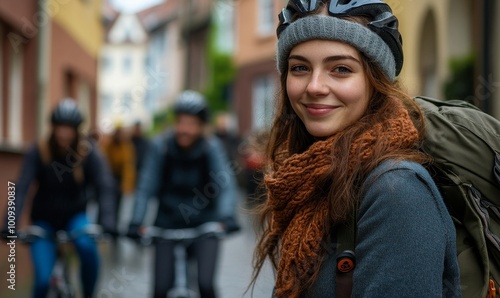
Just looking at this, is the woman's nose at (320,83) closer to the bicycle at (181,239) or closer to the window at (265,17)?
the bicycle at (181,239)

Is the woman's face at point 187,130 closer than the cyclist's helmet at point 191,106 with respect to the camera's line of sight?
Yes

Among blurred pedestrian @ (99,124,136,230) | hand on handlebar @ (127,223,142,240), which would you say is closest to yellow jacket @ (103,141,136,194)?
blurred pedestrian @ (99,124,136,230)

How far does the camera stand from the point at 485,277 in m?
1.92

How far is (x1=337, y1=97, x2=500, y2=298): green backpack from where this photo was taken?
1934 millimetres

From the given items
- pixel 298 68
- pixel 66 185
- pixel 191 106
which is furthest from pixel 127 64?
pixel 298 68

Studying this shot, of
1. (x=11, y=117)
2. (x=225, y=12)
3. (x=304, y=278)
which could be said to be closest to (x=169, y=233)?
(x=304, y=278)

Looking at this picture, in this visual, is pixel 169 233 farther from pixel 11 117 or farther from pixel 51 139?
pixel 11 117

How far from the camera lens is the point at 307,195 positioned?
203 centimetres

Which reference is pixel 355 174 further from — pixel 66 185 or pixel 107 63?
pixel 107 63

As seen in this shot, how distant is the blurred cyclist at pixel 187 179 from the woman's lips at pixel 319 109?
335 cm

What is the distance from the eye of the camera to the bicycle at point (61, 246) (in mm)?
5543

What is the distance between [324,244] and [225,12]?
90.1ft

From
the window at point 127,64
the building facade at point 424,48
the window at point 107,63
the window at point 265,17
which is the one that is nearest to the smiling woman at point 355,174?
the building facade at point 424,48

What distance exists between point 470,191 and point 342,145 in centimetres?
34
